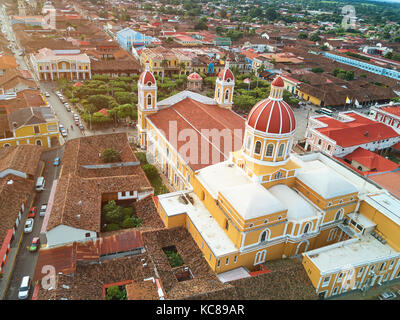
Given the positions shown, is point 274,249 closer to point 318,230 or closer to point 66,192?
point 318,230

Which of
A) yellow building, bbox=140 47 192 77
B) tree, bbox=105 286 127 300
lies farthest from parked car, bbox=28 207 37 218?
yellow building, bbox=140 47 192 77

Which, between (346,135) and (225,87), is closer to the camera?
(225,87)

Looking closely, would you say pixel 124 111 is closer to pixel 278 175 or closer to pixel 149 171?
pixel 149 171

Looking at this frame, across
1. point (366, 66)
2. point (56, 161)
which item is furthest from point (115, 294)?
point (366, 66)

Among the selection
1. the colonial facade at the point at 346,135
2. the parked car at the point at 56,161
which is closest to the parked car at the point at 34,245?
the parked car at the point at 56,161

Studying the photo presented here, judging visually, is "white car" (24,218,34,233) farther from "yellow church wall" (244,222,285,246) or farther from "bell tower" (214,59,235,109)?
"bell tower" (214,59,235,109)

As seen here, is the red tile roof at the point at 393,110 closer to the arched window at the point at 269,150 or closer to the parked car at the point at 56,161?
the arched window at the point at 269,150

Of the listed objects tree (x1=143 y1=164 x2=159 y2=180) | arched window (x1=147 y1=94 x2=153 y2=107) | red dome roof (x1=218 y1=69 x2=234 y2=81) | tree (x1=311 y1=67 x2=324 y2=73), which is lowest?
tree (x1=143 y1=164 x2=159 y2=180)
